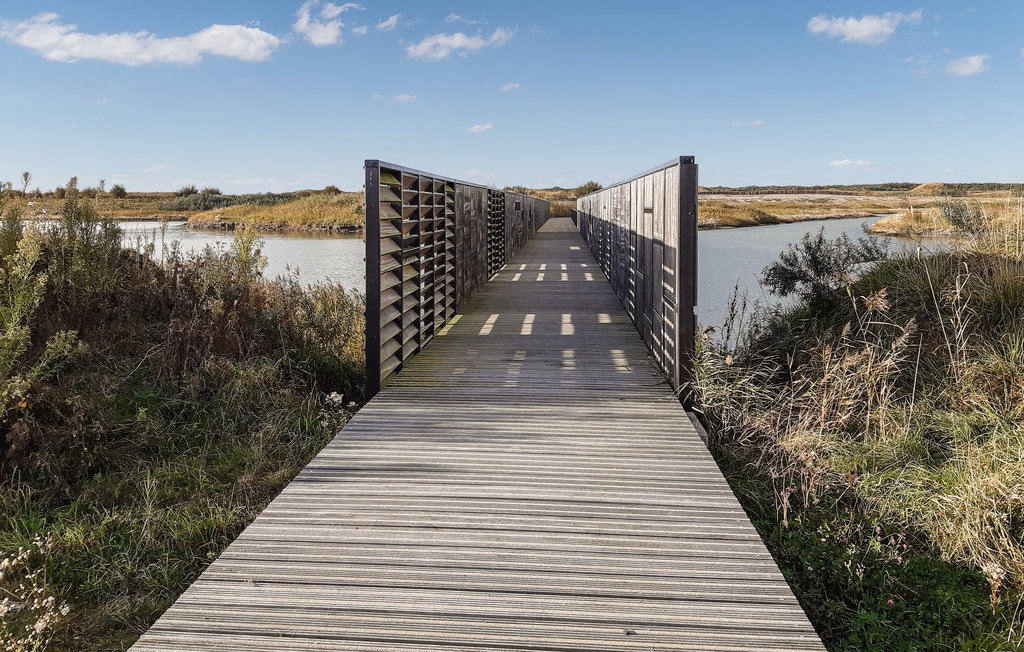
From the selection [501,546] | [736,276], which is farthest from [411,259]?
[736,276]

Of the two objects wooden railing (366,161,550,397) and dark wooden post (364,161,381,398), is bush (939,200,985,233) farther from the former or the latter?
dark wooden post (364,161,381,398)

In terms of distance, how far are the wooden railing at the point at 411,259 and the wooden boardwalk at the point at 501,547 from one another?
628 millimetres

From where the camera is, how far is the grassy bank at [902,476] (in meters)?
2.75

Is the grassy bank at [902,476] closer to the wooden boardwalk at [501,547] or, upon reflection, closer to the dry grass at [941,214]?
the wooden boardwalk at [501,547]

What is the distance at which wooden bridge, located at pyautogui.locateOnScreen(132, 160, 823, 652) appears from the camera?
80.3 inches

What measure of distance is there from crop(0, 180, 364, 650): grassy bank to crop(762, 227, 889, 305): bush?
16.6 ft

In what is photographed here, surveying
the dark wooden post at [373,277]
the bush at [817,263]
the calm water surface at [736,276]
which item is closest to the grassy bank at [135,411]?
the dark wooden post at [373,277]

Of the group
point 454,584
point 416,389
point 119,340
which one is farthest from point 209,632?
point 119,340

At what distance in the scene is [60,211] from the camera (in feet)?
20.3

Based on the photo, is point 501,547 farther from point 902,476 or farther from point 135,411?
point 135,411

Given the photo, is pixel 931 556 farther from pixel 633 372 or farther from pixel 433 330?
pixel 433 330

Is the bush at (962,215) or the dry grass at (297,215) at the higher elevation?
the dry grass at (297,215)

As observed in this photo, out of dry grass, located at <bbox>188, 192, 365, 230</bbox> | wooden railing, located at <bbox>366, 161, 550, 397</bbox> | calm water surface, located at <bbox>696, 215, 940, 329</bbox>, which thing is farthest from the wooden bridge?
dry grass, located at <bbox>188, 192, 365, 230</bbox>

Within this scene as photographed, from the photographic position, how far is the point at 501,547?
253cm
